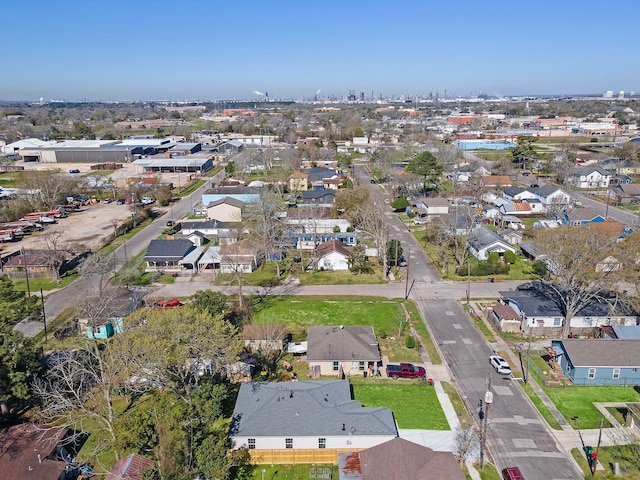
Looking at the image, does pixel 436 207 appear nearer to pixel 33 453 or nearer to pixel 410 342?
pixel 410 342

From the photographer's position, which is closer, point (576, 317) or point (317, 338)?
point (317, 338)

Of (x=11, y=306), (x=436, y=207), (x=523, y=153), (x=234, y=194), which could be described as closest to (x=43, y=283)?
(x=11, y=306)

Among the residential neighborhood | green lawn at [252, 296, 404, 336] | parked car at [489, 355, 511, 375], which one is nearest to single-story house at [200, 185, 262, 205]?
the residential neighborhood

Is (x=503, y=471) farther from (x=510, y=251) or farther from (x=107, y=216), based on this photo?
(x=107, y=216)

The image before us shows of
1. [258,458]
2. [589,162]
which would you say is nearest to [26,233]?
[258,458]

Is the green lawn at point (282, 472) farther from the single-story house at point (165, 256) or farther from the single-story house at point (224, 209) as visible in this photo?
the single-story house at point (224, 209)

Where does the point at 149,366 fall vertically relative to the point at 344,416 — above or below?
above

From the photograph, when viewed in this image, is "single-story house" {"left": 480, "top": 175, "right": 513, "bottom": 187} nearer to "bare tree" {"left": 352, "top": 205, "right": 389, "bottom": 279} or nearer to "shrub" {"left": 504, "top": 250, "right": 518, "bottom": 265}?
"bare tree" {"left": 352, "top": 205, "right": 389, "bottom": 279}
